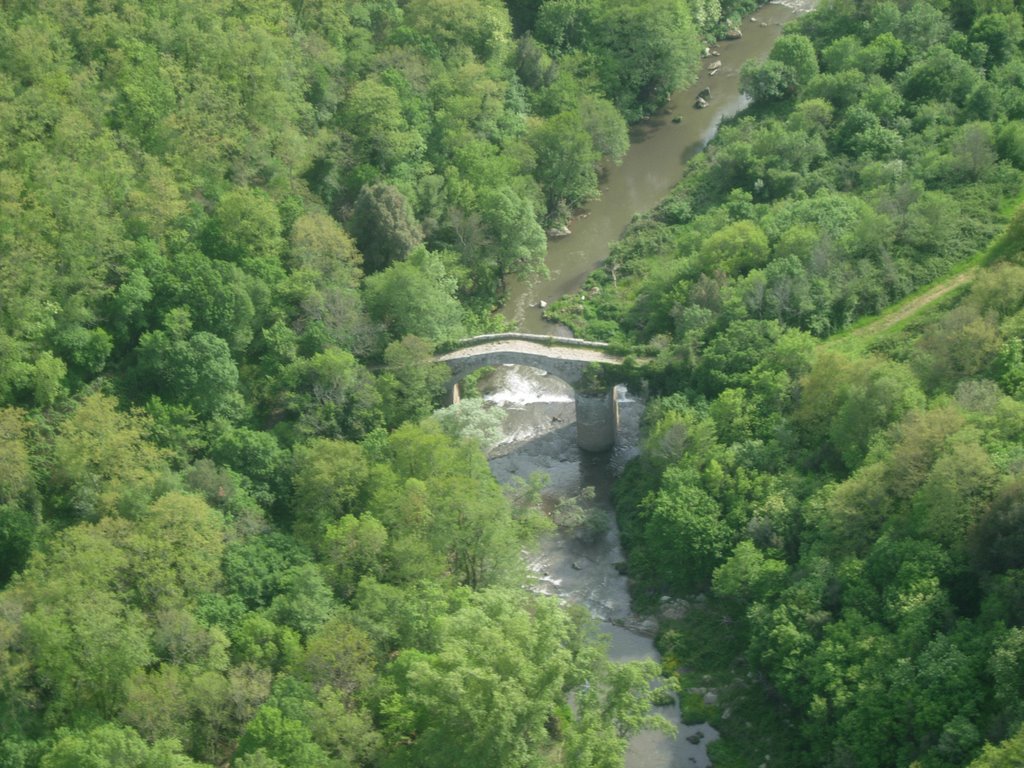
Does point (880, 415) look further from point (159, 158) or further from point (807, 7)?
point (807, 7)

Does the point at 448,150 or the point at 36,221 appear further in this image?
the point at 448,150

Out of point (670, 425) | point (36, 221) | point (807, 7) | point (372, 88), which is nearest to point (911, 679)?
point (670, 425)

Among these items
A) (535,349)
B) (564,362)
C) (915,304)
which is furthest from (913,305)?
(535,349)

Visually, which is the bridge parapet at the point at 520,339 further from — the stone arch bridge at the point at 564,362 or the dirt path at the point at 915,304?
the dirt path at the point at 915,304

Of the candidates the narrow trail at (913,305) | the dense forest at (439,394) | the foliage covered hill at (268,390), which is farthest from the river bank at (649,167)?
the narrow trail at (913,305)

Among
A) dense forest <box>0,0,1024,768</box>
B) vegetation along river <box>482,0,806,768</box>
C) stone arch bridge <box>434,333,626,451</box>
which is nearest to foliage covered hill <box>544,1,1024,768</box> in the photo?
dense forest <box>0,0,1024,768</box>

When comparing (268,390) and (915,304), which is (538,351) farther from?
(915,304)
